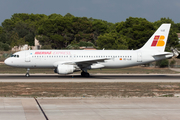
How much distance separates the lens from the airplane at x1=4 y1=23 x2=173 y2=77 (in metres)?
36.7

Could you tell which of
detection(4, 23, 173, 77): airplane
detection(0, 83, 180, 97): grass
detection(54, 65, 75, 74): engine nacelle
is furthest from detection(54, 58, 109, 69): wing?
detection(0, 83, 180, 97): grass

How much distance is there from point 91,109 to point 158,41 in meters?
25.6

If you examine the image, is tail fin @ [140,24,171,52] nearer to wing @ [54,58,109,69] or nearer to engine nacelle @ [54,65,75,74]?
wing @ [54,58,109,69]

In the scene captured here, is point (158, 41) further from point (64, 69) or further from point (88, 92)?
point (88, 92)

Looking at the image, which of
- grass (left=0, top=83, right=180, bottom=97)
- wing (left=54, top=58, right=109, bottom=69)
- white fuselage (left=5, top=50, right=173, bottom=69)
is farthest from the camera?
white fuselage (left=5, top=50, right=173, bottom=69)

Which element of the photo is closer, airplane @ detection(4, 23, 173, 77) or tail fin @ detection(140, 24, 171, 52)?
airplane @ detection(4, 23, 173, 77)

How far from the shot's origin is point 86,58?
3762cm

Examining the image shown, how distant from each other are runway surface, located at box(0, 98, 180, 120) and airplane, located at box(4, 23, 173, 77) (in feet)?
55.6

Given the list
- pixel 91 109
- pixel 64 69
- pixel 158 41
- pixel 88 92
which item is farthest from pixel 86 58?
pixel 91 109

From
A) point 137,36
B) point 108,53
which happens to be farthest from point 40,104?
point 137,36

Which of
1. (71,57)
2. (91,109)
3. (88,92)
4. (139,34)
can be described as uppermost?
(139,34)

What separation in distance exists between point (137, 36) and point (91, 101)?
257 feet

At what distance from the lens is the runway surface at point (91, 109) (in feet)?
46.6

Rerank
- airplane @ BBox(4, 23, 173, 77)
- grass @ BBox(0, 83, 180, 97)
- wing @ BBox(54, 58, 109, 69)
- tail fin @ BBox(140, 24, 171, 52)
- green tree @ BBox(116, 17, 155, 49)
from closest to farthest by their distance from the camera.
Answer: grass @ BBox(0, 83, 180, 97), wing @ BBox(54, 58, 109, 69), airplane @ BBox(4, 23, 173, 77), tail fin @ BBox(140, 24, 171, 52), green tree @ BBox(116, 17, 155, 49)
